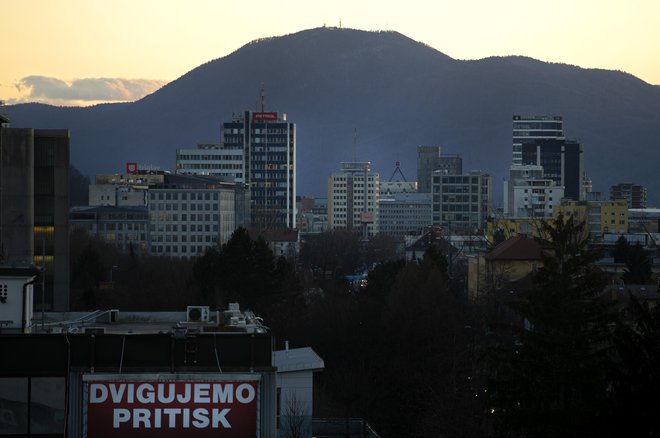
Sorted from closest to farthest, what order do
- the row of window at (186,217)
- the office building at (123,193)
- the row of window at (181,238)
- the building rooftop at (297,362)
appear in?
the building rooftop at (297,362) → the row of window at (181,238) → the row of window at (186,217) → the office building at (123,193)

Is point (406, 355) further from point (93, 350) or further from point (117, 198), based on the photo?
point (117, 198)

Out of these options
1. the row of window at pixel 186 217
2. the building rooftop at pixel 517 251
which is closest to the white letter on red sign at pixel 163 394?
the building rooftop at pixel 517 251

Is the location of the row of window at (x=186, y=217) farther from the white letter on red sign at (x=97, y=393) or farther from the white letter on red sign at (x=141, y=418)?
the white letter on red sign at (x=141, y=418)

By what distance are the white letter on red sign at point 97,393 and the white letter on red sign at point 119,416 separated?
0.23 m

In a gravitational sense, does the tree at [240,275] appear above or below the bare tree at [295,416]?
above

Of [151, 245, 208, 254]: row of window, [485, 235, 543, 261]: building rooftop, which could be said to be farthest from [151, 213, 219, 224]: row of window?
[485, 235, 543, 261]: building rooftop

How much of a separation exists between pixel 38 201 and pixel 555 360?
27.3m

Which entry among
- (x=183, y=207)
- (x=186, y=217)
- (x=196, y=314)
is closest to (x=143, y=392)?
(x=196, y=314)

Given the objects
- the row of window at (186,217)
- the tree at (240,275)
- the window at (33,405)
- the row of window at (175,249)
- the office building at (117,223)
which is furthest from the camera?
the office building at (117,223)

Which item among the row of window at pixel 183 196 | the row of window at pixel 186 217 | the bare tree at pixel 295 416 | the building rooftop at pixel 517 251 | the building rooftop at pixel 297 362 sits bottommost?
the bare tree at pixel 295 416

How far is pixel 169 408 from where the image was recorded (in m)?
22.2

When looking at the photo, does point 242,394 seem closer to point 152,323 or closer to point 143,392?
point 143,392

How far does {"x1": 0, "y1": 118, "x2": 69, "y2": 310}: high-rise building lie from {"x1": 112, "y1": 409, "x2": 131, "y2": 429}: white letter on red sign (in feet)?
92.9

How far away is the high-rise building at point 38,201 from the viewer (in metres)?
51.3
